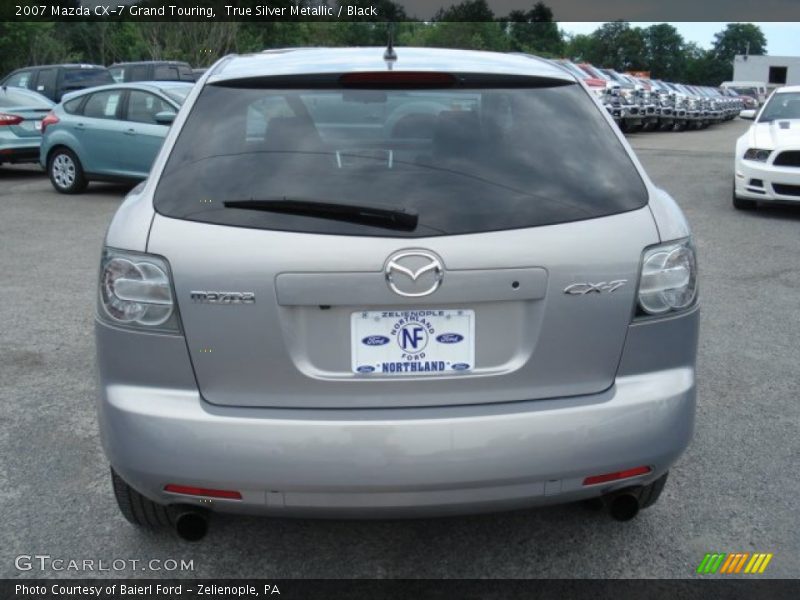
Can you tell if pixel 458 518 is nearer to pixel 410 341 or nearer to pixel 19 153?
pixel 410 341

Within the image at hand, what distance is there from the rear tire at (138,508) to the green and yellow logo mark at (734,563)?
Result: 1.85 meters

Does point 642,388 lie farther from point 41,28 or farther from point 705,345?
point 41,28

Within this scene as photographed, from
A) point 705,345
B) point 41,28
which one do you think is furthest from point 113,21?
point 705,345

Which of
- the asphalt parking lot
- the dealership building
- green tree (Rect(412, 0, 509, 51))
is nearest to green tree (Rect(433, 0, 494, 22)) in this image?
green tree (Rect(412, 0, 509, 51))

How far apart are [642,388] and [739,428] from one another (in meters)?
1.87

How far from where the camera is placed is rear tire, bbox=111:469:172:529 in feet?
10.1

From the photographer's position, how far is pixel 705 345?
5.68 metres

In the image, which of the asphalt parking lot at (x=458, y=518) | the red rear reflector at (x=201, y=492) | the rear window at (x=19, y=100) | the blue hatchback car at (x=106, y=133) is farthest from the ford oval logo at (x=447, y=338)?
the rear window at (x=19, y=100)

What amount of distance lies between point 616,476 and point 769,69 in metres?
121

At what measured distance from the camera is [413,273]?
8.16ft

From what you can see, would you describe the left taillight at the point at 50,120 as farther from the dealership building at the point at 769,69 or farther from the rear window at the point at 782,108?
the dealership building at the point at 769,69

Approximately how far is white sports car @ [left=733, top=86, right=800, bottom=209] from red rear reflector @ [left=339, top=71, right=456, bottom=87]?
28.6 feet

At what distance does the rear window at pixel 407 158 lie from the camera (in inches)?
103

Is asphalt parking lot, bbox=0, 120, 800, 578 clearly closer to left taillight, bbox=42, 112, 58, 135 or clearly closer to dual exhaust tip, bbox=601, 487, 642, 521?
dual exhaust tip, bbox=601, 487, 642, 521
